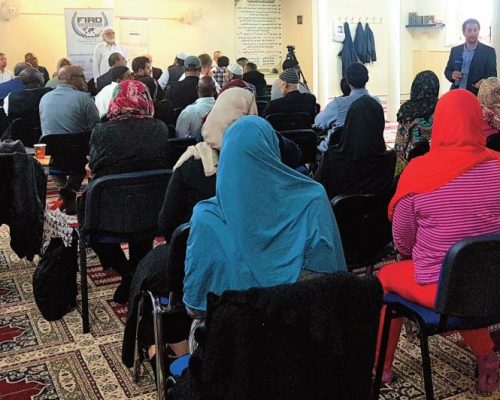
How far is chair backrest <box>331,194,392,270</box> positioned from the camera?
116 inches

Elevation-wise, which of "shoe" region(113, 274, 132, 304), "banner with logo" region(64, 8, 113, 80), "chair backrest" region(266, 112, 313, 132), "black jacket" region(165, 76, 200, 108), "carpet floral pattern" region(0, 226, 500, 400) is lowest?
"carpet floral pattern" region(0, 226, 500, 400)

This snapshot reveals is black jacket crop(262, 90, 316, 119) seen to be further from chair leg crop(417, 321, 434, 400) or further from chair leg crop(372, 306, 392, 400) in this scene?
chair leg crop(417, 321, 434, 400)

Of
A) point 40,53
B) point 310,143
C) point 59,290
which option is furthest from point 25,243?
point 40,53

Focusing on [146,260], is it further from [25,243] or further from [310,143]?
[310,143]

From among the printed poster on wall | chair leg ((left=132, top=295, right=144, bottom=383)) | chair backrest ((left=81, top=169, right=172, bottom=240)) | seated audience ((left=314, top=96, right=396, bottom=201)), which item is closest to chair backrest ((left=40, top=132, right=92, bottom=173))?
chair backrest ((left=81, top=169, right=172, bottom=240))

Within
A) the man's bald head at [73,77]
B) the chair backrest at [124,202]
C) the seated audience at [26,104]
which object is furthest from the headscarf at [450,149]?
the seated audience at [26,104]

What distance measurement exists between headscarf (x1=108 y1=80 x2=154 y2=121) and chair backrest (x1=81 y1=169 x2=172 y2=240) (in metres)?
0.57

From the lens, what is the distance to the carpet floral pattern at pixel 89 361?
273 cm

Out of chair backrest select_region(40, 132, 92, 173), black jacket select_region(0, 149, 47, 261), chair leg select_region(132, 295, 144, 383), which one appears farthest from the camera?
chair backrest select_region(40, 132, 92, 173)

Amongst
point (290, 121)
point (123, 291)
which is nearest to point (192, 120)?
point (290, 121)

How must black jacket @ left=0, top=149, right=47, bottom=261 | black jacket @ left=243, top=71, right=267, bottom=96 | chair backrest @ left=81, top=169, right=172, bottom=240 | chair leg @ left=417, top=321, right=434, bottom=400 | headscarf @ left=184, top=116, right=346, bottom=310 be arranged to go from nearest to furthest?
headscarf @ left=184, top=116, right=346, bottom=310 → chair leg @ left=417, top=321, right=434, bottom=400 → chair backrest @ left=81, top=169, right=172, bottom=240 → black jacket @ left=0, top=149, right=47, bottom=261 → black jacket @ left=243, top=71, right=267, bottom=96

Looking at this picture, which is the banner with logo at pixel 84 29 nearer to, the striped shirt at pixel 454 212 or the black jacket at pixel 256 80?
the black jacket at pixel 256 80

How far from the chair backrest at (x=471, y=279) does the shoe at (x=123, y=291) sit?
2073mm

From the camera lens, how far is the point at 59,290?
352 cm
